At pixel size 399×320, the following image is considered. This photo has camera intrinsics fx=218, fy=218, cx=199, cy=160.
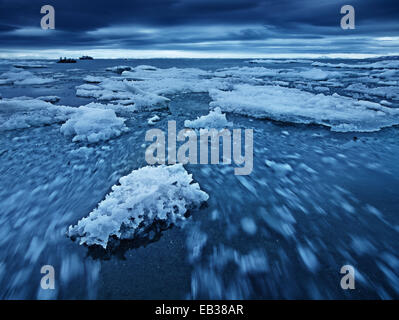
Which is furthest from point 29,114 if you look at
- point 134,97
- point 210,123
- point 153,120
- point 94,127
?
point 210,123

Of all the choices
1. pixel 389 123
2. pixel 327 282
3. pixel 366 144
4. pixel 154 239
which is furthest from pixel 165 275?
pixel 389 123

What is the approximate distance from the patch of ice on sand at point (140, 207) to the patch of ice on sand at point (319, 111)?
3860 mm

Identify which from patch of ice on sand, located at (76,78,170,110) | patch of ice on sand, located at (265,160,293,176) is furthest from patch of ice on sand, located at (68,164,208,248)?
patch of ice on sand, located at (76,78,170,110)

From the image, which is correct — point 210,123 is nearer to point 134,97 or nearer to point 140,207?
point 140,207

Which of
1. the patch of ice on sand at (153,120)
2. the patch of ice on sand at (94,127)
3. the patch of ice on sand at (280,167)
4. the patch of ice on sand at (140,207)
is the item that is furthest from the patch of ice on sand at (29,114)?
the patch of ice on sand at (280,167)

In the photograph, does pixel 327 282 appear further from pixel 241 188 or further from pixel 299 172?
pixel 299 172

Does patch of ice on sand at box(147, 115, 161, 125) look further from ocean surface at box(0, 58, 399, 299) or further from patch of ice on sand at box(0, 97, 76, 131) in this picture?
patch of ice on sand at box(0, 97, 76, 131)

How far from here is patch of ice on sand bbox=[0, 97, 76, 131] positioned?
15.2ft

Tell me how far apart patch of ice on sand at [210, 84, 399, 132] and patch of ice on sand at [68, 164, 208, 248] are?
12.7 ft

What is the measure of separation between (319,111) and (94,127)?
533cm

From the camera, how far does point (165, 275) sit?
1.54m

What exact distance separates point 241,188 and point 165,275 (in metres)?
1.36

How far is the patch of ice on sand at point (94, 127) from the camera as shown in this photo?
4031 mm

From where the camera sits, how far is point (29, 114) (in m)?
5.27
